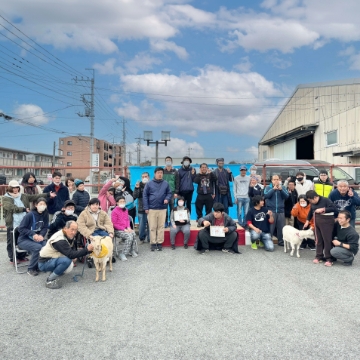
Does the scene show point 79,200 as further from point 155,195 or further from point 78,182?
point 155,195

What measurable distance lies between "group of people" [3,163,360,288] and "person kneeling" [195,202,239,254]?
0.9 inches

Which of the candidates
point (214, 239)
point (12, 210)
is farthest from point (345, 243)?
point (12, 210)

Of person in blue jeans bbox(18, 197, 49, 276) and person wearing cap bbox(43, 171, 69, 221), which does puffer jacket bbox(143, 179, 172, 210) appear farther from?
person in blue jeans bbox(18, 197, 49, 276)

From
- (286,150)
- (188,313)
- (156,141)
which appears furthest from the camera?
(286,150)

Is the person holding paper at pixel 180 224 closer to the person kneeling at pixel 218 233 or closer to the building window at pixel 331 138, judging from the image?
the person kneeling at pixel 218 233

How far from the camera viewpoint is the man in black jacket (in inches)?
232

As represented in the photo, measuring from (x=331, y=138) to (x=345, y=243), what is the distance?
18871mm

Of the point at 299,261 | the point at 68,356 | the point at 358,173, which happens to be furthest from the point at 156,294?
the point at 358,173

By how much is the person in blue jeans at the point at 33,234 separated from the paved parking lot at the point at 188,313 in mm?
346

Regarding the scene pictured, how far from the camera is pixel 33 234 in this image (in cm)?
564

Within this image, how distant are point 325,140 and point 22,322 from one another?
2413 centimetres

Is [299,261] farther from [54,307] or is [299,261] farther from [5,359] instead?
[5,359]

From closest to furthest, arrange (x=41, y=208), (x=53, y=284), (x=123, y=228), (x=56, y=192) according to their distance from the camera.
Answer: (x=53, y=284) < (x=41, y=208) < (x=123, y=228) < (x=56, y=192)

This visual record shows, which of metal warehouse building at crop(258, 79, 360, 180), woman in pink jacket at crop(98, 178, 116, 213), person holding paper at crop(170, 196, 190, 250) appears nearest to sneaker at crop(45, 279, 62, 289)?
woman in pink jacket at crop(98, 178, 116, 213)
